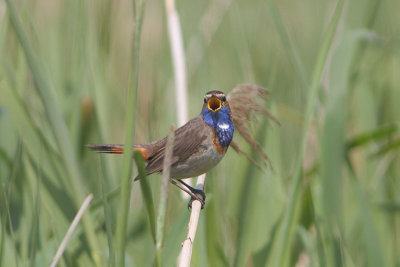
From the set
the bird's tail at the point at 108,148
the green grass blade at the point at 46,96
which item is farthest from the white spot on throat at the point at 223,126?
the green grass blade at the point at 46,96

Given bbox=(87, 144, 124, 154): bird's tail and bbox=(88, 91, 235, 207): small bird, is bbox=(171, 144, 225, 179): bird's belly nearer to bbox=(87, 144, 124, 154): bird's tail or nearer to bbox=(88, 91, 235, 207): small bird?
bbox=(88, 91, 235, 207): small bird

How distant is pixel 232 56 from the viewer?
4805mm

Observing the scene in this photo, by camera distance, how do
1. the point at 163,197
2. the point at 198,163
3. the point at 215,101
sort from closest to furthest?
the point at 163,197
the point at 215,101
the point at 198,163

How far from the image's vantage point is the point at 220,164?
3342mm

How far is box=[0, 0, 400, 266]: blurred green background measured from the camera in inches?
87.7

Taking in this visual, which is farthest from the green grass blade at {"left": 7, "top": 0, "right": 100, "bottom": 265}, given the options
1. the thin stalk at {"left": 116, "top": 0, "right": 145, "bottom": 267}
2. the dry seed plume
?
the dry seed plume

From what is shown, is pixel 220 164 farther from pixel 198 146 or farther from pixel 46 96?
pixel 46 96

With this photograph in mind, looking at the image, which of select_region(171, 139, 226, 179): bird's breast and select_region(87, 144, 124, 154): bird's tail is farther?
select_region(171, 139, 226, 179): bird's breast

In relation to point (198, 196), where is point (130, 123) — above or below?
above

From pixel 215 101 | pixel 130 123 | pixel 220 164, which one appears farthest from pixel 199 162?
pixel 130 123

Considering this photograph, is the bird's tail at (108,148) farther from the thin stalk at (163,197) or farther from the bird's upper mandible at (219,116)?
the thin stalk at (163,197)

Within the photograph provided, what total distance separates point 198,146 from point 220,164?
0.77 m

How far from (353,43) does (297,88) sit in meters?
1.29

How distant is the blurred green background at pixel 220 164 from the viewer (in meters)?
2.23
